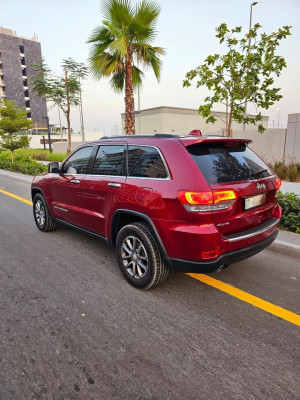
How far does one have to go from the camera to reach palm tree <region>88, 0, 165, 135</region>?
987cm

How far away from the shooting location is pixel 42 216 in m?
5.26

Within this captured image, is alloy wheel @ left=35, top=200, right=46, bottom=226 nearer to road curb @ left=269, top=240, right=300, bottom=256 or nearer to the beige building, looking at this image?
road curb @ left=269, top=240, right=300, bottom=256

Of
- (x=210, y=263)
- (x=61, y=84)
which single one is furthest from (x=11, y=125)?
(x=210, y=263)

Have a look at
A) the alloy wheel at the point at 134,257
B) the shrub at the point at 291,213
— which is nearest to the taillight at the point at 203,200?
the alloy wheel at the point at 134,257

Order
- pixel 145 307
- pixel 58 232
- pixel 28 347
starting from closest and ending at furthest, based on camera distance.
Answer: pixel 28 347
pixel 145 307
pixel 58 232

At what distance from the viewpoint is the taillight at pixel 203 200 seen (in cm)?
255

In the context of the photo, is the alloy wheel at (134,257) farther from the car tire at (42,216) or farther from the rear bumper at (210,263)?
the car tire at (42,216)

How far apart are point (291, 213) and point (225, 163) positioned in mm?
2887

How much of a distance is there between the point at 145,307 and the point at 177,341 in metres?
0.56

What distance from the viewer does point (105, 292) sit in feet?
10.3

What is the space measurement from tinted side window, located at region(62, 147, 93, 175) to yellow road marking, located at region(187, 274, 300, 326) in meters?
2.13

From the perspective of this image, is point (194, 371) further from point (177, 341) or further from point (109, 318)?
point (109, 318)

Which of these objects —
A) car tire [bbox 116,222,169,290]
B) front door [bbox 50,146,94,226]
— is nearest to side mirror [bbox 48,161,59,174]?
front door [bbox 50,146,94,226]

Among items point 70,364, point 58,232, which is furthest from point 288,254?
point 58,232
